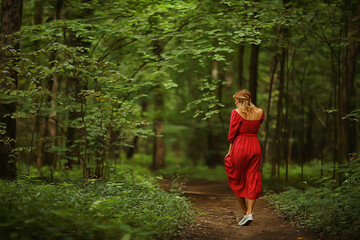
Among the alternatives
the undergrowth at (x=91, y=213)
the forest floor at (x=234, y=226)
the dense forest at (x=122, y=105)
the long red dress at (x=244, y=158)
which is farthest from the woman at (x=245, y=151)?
the undergrowth at (x=91, y=213)

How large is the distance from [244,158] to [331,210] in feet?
5.81

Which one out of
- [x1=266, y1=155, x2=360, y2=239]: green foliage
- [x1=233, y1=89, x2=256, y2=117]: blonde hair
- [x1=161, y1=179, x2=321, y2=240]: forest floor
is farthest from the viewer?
[x1=233, y1=89, x2=256, y2=117]: blonde hair

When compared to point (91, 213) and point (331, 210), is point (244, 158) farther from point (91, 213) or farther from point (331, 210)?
point (91, 213)

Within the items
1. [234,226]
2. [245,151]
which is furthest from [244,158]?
[234,226]

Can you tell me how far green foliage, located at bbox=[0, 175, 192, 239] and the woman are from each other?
1.20 meters

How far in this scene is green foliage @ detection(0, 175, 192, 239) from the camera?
143 inches

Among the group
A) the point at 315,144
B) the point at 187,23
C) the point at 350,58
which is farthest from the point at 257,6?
the point at 315,144

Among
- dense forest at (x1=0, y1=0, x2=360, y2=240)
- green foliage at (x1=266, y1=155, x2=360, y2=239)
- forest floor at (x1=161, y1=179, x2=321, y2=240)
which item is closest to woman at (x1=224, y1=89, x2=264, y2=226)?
forest floor at (x1=161, y1=179, x2=321, y2=240)

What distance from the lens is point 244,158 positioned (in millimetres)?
6340

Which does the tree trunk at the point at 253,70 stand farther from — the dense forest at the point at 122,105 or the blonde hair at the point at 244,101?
the blonde hair at the point at 244,101

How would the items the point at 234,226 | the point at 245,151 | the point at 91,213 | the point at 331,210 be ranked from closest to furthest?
the point at 91,213 < the point at 331,210 < the point at 234,226 < the point at 245,151

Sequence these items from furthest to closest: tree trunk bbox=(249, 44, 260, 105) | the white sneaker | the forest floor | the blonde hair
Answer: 1. tree trunk bbox=(249, 44, 260, 105)
2. the blonde hair
3. the white sneaker
4. the forest floor

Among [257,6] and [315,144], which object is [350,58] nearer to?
[257,6]

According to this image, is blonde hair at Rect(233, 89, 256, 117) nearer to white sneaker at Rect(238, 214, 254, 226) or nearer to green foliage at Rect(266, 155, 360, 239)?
white sneaker at Rect(238, 214, 254, 226)
